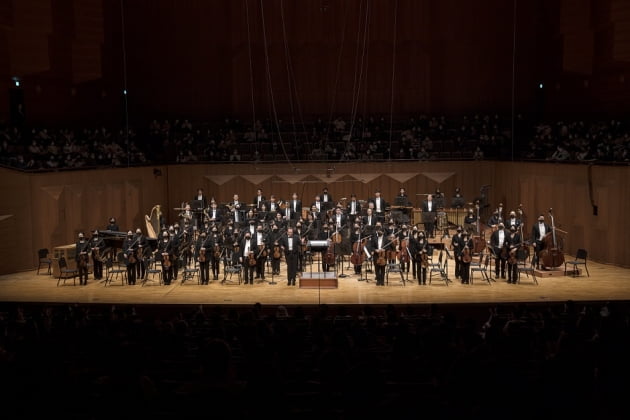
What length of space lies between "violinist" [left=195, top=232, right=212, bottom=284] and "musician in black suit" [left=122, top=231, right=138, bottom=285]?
1.41 m

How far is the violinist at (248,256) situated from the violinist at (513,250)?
219 inches

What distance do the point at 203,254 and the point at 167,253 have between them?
0.81 meters

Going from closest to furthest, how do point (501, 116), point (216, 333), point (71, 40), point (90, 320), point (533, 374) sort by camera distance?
point (533, 374)
point (216, 333)
point (90, 320)
point (71, 40)
point (501, 116)

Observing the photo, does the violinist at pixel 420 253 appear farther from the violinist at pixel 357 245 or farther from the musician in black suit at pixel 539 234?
the musician in black suit at pixel 539 234

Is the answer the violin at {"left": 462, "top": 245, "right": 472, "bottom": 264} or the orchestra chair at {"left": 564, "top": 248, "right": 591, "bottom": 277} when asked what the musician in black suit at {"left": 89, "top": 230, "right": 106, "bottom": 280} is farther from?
the orchestra chair at {"left": 564, "top": 248, "right": 591, "bottom": 277}

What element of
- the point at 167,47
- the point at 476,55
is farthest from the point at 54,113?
the point at 476,55

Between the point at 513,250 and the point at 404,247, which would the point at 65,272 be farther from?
the point at 513,250

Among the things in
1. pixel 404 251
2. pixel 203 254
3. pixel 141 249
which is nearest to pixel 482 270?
pixel 404 251

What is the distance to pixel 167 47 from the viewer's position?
26000mm

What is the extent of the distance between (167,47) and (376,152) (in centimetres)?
888

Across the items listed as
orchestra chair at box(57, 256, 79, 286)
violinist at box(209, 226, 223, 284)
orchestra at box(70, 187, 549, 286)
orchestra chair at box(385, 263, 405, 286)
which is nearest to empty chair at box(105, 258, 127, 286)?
orchestra at box(70, 187, 549, 286)

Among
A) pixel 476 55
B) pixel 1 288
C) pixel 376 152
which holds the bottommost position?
pixel 1 288

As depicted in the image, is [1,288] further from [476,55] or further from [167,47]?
[476,55]

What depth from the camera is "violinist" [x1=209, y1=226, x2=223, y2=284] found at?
15898 millimetres
